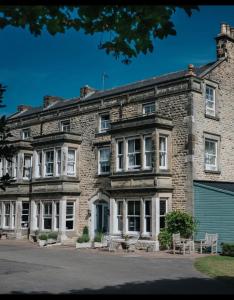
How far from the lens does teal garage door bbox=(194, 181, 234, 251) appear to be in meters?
22.3

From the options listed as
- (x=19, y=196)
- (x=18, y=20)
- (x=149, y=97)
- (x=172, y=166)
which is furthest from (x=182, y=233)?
(x=18, y=20)

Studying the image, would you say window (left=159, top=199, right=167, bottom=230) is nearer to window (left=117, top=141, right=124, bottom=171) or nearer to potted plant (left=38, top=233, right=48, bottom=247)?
window (left=117, top=141, right=124, bottom=171)

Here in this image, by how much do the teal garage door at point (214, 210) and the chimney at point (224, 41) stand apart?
9035mm

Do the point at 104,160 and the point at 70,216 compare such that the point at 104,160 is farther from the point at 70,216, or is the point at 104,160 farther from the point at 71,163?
the point at 70,216

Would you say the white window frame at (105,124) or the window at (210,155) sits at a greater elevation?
the white window frame at (105,124)

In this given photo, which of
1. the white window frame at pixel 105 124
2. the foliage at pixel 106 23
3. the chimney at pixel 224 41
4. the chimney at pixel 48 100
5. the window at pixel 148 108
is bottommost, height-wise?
the foliage at pixel 106 23

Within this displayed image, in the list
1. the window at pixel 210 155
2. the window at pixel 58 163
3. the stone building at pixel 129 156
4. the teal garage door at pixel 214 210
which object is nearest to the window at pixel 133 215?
the stone building at pixel 129 156

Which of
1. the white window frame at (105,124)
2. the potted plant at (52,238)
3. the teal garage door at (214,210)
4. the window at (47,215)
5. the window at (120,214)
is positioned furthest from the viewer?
the window at (47,215)

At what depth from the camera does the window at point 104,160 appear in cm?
2898

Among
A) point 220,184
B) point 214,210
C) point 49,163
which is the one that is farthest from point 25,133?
point 214,210

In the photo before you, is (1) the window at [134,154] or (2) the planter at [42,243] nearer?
(1) the window at [134,154]

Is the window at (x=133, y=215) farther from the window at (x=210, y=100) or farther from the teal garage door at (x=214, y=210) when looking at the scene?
the window at (x=210, y=100)

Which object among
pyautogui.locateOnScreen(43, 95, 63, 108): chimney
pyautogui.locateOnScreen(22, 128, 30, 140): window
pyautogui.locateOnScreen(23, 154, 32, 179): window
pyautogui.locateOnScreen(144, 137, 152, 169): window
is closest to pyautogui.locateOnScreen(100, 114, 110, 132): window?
pyautogui.locateOnScreen(144, 137, 152, 169): window

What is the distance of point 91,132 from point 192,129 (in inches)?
334
